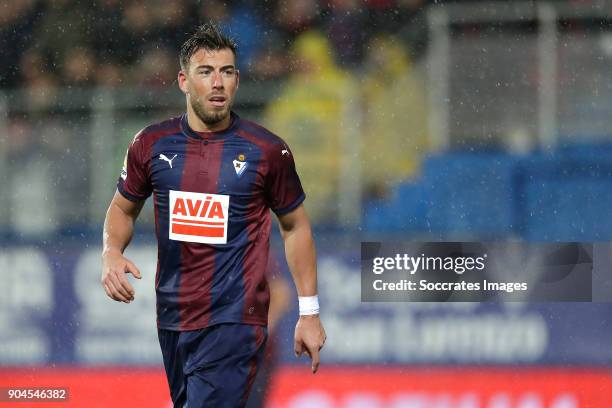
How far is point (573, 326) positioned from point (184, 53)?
2.28 m

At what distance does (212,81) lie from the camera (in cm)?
423

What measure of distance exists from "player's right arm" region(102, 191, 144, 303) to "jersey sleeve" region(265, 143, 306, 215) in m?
0.50

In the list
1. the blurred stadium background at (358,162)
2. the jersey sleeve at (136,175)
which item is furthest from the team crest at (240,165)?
the blurred stadium background at (358,162)

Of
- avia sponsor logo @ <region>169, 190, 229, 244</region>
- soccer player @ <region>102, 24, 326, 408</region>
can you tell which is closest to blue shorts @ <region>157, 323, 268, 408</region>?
soccer player @ <region>102, 24, 326, 408</region>

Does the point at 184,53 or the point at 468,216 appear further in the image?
the point at 468,216

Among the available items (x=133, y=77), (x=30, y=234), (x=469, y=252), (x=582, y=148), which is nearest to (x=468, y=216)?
(x=469, y=252)

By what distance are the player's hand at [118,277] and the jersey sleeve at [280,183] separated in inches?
21.4

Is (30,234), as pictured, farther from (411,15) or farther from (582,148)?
(582,148)

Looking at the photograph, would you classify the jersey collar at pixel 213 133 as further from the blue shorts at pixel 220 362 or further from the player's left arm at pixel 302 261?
the blue shorts at pixel 220 362

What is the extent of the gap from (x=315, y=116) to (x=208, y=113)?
1.33 m

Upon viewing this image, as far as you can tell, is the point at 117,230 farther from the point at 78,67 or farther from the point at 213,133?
the point at 78,67

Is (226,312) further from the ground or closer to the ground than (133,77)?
closer to the ground

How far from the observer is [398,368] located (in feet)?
18.4

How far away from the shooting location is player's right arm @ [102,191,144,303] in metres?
4.12
